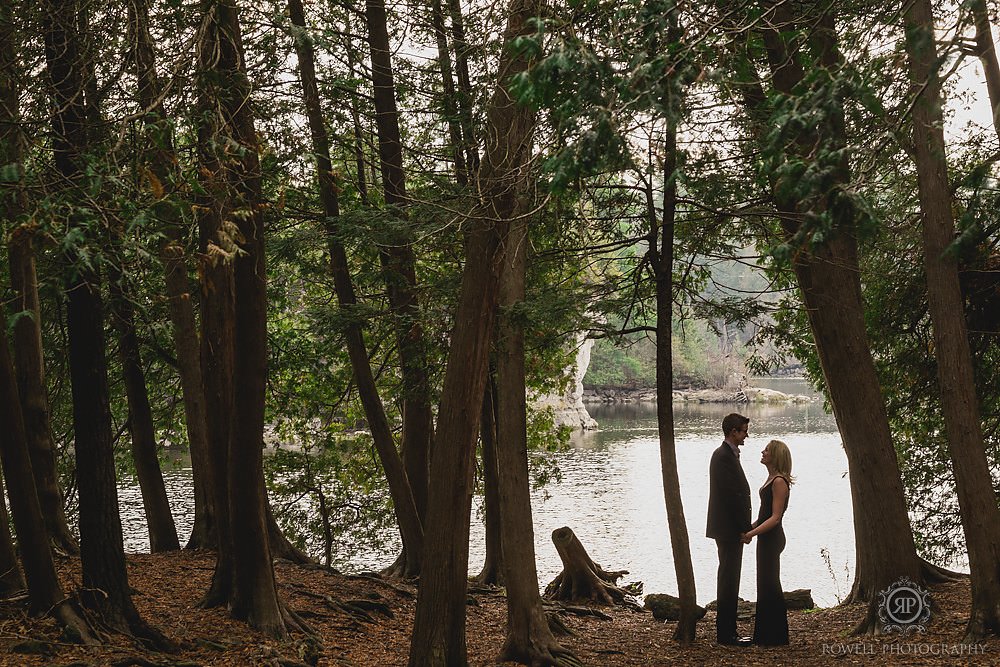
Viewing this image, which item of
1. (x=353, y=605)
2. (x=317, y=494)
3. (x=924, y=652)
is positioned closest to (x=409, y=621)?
(x=353, y=605)

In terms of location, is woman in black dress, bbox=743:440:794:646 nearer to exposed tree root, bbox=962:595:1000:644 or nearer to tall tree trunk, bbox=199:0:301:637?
exposed tree root, bbox=962:595:1000:644

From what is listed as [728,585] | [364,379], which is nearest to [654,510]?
[364,379]

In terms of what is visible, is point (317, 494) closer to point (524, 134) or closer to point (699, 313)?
point (699, 313)

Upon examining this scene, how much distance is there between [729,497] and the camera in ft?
25.5

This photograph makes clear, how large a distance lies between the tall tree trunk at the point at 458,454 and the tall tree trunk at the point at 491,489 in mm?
4974

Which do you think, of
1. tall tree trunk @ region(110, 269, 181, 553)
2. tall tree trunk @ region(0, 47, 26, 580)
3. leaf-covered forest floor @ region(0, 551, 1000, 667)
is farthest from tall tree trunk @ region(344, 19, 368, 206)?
leaf-covered forest floor @ region(0, 551, 1000, 667)

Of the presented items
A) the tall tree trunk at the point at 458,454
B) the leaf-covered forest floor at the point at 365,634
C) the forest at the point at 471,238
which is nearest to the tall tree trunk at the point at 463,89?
the forest at the point at 471,238

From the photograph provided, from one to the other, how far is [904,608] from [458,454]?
4457 mm

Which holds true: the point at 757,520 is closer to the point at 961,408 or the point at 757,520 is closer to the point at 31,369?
the point at 961,408

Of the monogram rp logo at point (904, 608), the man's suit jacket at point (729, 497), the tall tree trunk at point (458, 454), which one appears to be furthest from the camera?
the monogram rp logo at point (904, 608)

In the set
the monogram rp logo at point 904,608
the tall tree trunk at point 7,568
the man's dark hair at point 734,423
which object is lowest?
the monogram rp logo at point 904,608

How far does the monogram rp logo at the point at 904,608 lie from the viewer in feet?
26.4

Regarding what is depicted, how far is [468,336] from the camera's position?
7062 mm

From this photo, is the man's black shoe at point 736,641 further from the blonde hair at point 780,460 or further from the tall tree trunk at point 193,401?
the tall tree trunk at point 193,401
